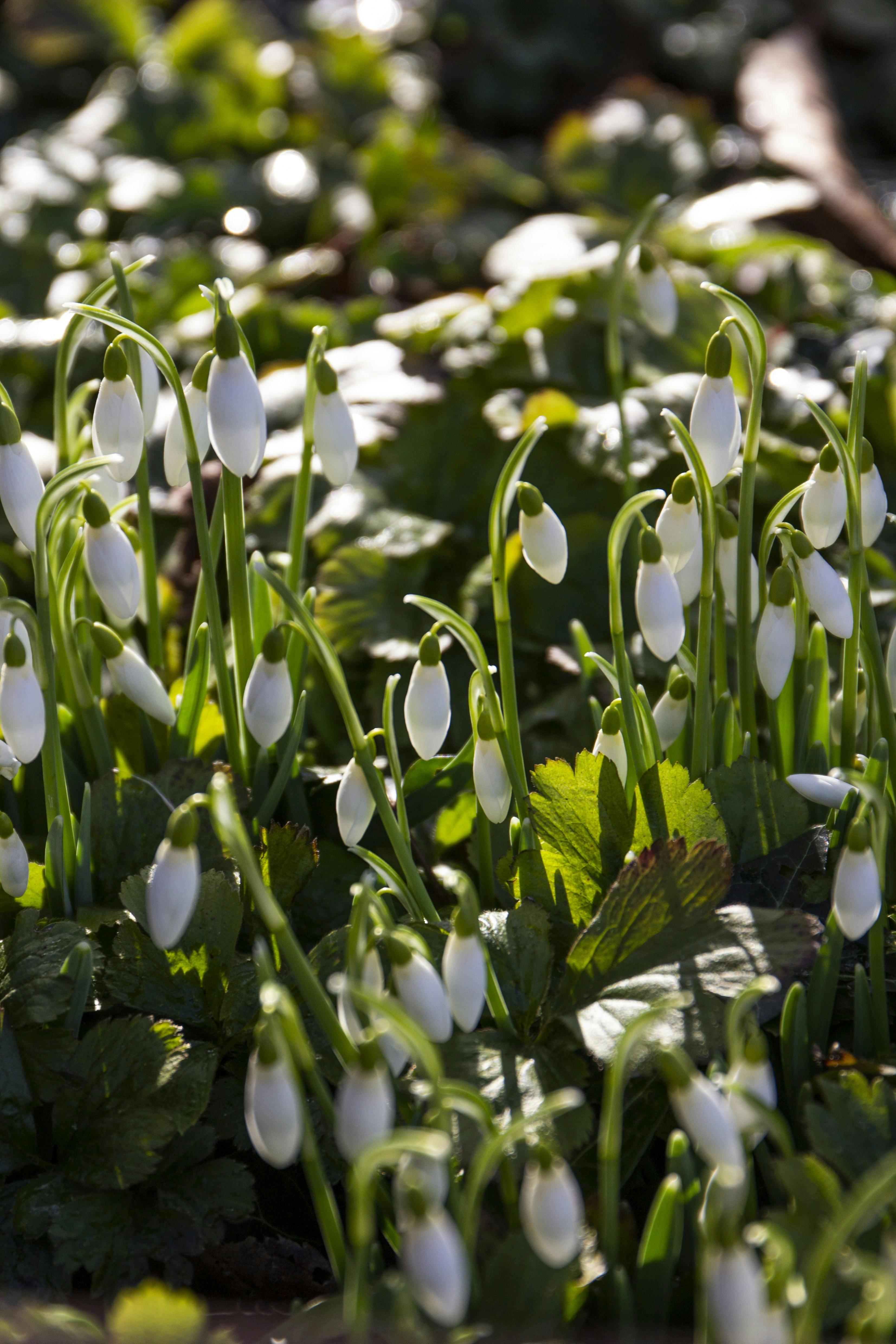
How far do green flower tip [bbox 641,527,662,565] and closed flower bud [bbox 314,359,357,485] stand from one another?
0.29m

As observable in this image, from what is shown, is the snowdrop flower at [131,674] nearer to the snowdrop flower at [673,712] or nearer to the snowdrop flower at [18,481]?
the snowdrop flower at [18,481]

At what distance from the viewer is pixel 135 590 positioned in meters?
0.98

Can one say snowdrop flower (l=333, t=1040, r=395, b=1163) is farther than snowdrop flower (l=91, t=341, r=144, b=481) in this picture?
No

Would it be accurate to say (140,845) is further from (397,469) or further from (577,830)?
(397,469)

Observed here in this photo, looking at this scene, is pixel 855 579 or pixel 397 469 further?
pixel 397 469

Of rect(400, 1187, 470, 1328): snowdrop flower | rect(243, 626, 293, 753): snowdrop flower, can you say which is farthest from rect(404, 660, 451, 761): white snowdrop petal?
rect(400, 1187, 470, 1328): snowdrop flower

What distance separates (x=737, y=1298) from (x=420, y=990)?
0.84 ft

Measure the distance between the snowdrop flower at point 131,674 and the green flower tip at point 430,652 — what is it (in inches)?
10.7

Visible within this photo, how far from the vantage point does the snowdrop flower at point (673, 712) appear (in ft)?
3.61

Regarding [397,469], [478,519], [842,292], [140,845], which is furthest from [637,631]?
[842,292]

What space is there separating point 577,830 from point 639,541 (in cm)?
28

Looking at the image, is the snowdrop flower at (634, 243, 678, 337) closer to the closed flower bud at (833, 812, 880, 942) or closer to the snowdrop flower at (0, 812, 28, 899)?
the closed flower bud at (833, 812, 880, 942)

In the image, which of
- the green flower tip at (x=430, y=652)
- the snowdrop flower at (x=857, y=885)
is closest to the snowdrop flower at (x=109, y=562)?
the green flower tip at (x=430, y=652)

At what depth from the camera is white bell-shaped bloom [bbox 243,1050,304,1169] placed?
66 centimetres
